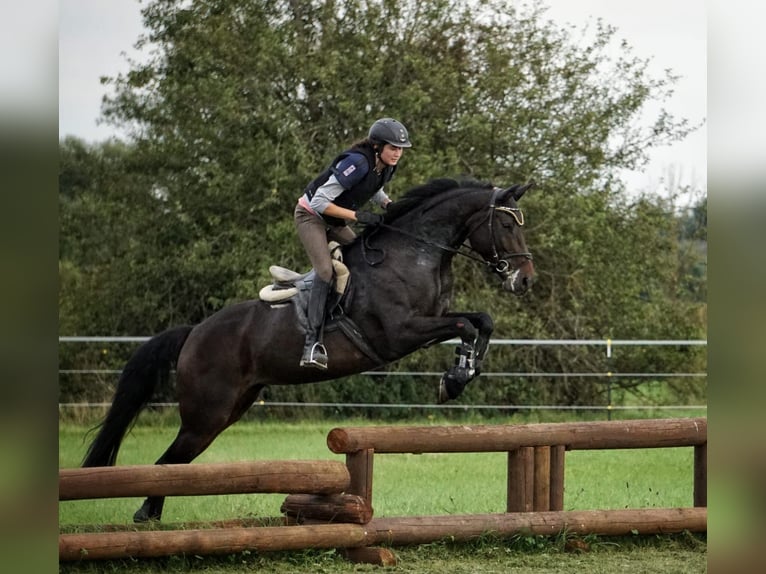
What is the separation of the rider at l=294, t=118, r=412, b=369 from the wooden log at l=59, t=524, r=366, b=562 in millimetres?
1067

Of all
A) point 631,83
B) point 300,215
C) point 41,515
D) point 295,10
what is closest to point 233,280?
point 295,10

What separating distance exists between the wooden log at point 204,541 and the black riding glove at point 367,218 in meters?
1.74

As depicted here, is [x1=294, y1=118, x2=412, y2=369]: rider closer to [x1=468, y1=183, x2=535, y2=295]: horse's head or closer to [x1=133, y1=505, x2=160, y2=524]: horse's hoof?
[x1=468, y1=183, x2=535, y2=295]: horse's head

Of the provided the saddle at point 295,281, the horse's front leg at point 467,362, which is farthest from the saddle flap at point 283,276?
the horse's front leg at point 467,362

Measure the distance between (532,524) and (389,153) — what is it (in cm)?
217

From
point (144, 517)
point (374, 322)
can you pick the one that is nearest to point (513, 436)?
point (374, 322)

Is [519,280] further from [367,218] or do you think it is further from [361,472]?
[361,472]

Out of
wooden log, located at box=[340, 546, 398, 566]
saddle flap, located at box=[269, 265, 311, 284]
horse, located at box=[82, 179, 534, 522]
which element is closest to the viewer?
wooden log, located at box=[340, 546, 398, 566]

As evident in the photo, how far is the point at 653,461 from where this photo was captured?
1177 cm

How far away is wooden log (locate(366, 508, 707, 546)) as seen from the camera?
17.3 feet

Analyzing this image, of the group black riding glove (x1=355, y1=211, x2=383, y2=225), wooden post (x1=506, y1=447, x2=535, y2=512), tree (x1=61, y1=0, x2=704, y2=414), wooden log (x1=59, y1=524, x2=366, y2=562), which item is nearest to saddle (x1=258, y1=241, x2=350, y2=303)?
black riding glove (x1=355, y1=211, x2=383, y2=225)

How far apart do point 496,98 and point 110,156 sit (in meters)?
6.15

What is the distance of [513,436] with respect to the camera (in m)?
5.54

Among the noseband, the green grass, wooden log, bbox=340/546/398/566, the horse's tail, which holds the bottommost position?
the green grass
